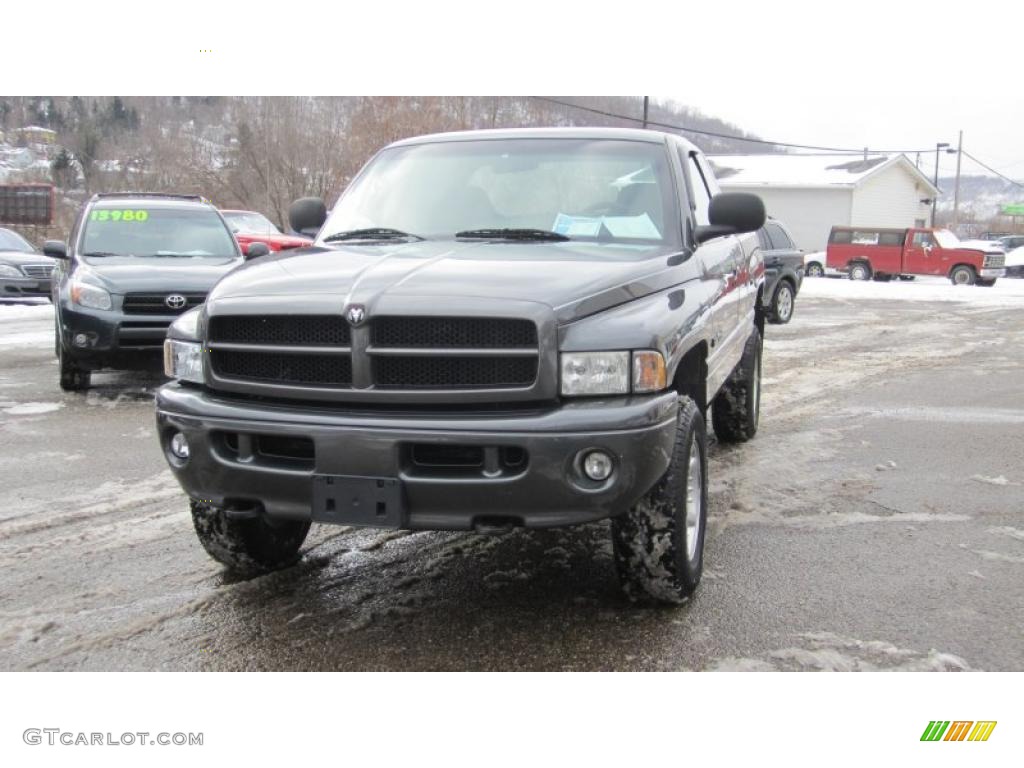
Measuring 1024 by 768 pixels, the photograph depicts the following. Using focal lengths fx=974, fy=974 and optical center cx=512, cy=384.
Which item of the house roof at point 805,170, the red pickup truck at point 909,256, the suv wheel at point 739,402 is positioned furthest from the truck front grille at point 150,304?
the house roof at point 805,170

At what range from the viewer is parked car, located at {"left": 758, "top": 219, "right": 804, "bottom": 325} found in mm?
15633

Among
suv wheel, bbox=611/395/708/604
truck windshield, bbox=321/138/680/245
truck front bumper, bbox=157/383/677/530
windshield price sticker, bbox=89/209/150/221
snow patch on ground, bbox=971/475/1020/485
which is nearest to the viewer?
truck front bumper, bbox=157/383/677/530

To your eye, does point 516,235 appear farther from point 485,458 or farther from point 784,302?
point 784,302

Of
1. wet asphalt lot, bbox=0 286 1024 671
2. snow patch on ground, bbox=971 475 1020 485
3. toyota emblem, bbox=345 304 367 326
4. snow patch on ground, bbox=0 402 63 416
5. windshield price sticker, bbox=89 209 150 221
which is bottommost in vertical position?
snow patch on ground, bbox=0 402 63 416

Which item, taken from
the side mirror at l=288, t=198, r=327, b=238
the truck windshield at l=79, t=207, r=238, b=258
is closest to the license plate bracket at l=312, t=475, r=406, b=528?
the side mirror at l=288, t=198, r=327, b=238

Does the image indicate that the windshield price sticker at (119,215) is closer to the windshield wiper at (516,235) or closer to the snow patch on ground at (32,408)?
the snow patch on ground at (32,408)

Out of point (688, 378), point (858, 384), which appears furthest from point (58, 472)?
Answer: point (858, 384)

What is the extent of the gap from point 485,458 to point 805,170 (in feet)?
166

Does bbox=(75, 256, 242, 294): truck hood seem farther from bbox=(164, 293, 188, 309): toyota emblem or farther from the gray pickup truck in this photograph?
the gray pickup truck

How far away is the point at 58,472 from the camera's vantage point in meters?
5.93

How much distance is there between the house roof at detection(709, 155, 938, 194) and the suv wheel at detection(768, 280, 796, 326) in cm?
3134

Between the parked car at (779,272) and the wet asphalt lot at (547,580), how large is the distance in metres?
8.75

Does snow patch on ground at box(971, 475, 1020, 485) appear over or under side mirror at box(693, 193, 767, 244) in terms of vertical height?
under

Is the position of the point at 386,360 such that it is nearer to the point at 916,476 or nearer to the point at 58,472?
the point at 58,472
